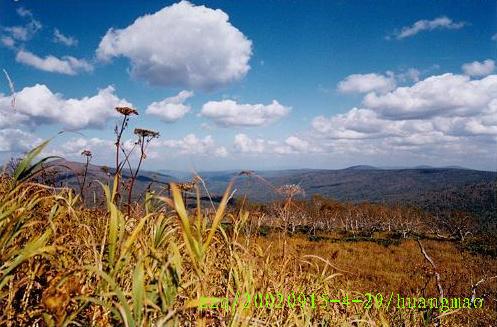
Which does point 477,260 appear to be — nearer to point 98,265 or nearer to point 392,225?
point 98,265

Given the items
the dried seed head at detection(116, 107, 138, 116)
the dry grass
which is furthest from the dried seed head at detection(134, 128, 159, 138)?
the dry grass

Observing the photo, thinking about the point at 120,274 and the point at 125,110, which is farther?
the point at 125,110

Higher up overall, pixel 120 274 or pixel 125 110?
pixel 125 110

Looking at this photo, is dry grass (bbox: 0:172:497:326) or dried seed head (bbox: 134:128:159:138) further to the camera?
dried seed head (bbox: 134:128:159:138)

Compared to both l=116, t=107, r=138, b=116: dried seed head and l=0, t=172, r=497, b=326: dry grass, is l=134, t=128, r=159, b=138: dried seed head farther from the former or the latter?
l=0, t=172, r=497, b=326: dry grass

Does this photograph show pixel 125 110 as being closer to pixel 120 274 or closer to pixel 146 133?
pixel 146 133

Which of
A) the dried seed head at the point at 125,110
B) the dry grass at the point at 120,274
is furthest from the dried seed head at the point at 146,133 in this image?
the dry grass at the point at 120,274

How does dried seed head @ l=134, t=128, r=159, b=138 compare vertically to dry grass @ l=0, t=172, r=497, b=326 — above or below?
above

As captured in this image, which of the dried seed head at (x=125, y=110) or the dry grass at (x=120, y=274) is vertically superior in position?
the dried seed head at (x=125, y=110)

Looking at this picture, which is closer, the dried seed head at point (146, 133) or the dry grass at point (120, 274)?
the dry grass at point (120, 274)

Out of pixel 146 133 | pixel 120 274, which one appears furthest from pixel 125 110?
pixel 120 274

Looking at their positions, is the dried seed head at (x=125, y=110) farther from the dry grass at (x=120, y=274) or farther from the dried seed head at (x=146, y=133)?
the dry grass at (x=120, y=274)

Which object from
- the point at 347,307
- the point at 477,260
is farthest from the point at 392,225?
the point at 347,307

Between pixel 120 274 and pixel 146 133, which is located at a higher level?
pixel 146 133
